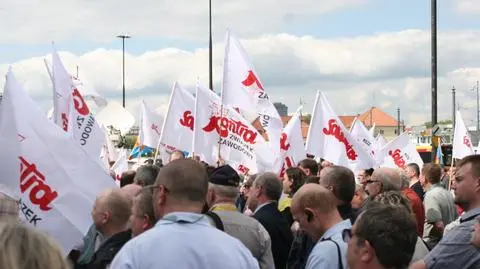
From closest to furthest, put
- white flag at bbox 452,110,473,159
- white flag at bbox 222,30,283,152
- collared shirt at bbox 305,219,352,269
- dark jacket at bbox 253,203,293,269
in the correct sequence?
collared shirt at bbox 305,219,352,269 < dark jacket at bbox 253,203,293,269 < white flag at bbox 222,30,283,152 < white flag at bbox 452,110,473,159

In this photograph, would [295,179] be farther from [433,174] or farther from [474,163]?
[474,163]

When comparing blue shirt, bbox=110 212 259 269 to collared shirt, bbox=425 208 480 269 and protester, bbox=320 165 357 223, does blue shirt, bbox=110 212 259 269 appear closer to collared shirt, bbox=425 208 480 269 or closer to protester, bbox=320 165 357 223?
collared shirt, bbox=425 208 480 269

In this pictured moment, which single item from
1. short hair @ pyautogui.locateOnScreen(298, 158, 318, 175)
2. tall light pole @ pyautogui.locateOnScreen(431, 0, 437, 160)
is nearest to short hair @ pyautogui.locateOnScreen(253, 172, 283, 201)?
short hair @ pyautogui.locateOnScreen(298, 158, 318, 175)

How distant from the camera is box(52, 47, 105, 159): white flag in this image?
508 inches

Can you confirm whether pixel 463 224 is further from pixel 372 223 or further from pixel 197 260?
pixel 197 260

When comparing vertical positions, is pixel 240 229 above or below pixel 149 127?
above

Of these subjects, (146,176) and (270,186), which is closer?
(270,186)

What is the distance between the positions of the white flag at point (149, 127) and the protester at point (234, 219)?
13669 millimetres

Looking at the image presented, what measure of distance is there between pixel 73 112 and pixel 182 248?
9.41 m

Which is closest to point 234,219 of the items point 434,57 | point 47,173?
point 47,173

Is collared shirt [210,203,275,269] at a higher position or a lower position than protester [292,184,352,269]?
lower

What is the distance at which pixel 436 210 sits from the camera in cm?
980

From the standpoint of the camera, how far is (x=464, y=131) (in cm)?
1850

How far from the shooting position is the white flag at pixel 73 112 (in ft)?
42.3
